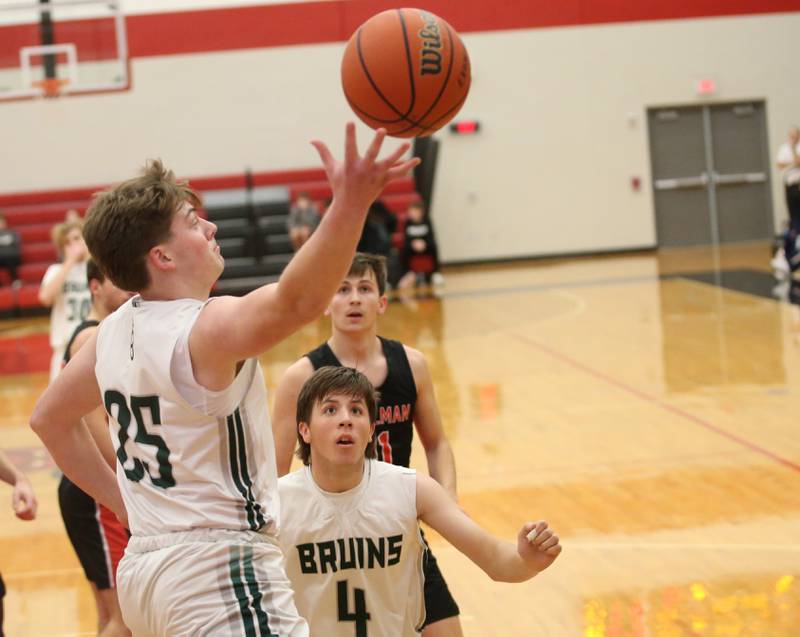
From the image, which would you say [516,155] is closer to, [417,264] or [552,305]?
[417,264]

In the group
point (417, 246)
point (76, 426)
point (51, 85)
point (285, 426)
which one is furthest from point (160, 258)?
point (417, 246)

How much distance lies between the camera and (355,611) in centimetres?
320

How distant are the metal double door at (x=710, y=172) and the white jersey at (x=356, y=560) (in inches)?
674

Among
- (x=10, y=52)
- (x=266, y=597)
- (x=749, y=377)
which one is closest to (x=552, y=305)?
(x=749, y=377)

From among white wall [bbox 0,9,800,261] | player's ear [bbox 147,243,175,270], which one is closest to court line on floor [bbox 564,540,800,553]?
player's ear [bbox 147,243,175,270]

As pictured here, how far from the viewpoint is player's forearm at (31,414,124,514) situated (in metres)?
2.62

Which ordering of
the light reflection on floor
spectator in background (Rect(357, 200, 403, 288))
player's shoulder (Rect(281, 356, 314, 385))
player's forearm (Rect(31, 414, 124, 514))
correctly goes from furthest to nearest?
spectator in background (Rect(357, 200, 403, 288)), the light reflection on floor, player's shoulder (Rect(281, 356, 314, 385)), player's forearm (Rect(31, 414, 124, 514))

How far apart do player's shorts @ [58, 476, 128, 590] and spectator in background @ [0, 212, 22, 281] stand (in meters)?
13.4

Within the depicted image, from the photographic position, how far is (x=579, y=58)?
19.1 m

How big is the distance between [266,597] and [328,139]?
17069mm

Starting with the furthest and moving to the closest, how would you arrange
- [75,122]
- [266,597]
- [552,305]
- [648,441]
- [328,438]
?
1. [75,122]
2. [552,305]
3. [648,441]
4. [328,438]
5. [266,597]

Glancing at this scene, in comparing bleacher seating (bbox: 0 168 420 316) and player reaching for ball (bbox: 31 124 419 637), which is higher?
bleacher seating (bbox: 0 168 420 316)

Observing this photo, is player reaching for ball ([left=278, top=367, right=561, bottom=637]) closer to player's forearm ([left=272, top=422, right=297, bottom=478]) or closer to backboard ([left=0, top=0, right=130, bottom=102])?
player's forearm ([left=272, top=422, right=297, bottom=478])

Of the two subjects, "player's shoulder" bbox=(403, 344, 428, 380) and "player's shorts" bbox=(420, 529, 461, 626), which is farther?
"player's shoulder" bbox=(403, 344, 428, 380)
